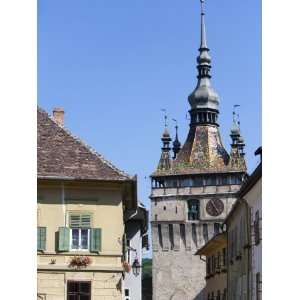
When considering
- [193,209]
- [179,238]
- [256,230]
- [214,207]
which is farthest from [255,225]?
[193,209]

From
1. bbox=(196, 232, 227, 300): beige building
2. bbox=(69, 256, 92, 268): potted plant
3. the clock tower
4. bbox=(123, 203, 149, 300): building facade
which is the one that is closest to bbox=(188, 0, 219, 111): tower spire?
the clock tower

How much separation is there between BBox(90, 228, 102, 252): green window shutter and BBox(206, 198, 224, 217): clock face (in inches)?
2201

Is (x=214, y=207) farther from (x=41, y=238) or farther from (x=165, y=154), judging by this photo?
(x=41, y=238)

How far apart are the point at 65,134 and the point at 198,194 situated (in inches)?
2214

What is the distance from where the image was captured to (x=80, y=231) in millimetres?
23109

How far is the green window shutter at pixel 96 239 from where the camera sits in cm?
2289

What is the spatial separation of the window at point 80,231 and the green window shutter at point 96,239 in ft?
0.52

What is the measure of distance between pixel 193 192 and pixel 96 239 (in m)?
57.9

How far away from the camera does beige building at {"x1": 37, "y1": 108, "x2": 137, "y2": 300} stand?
2264 cm

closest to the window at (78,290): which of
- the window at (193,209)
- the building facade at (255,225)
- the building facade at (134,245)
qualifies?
the building facade at (255,225)

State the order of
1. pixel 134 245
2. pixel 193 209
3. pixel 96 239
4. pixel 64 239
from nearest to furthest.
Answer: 1. pixel 64 239
2. pixel 96 239
3. pixel 134 245
4. pixel 193 209

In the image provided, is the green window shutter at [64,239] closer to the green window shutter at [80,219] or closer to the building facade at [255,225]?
the green window shutter at [80,219]
